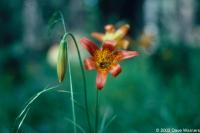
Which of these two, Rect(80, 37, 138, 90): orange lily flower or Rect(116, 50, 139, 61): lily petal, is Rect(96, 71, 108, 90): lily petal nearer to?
Rect(80, 37, 138, 90): orange lily flower

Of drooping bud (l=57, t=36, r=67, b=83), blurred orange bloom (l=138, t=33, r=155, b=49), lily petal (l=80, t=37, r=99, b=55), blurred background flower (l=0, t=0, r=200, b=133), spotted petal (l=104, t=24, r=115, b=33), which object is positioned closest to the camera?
drooping bud (l=57, t=36, r=67, b=83)

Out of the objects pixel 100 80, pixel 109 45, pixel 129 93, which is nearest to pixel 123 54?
pixel 109 45

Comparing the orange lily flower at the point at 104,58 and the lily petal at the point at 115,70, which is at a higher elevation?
the orange lily flower at the point at 104,58

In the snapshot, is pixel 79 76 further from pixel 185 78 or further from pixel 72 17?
pixel 72 17

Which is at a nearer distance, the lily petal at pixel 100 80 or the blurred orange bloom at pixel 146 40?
the lily petal at pixel 100 80

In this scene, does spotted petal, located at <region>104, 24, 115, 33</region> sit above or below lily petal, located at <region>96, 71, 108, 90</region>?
above

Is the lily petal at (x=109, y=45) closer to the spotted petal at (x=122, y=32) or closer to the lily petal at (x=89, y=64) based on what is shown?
the lily petal at (x=89, y=64)

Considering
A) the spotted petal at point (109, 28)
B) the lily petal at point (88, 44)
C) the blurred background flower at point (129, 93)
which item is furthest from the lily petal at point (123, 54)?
the spotted petal at point (109, 28)

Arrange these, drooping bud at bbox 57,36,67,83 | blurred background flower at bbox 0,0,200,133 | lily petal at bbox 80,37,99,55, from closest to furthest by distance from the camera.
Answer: drooping bud at bbox 57,36,67,83
lily petal at bbox 80,37,99,55
blurred background flower at bbox 0,0,200,133

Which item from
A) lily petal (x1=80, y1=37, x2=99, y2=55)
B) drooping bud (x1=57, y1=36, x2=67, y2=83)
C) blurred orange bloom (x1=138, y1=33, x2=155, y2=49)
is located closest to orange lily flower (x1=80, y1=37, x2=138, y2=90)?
lily petal (x1=80, y1=37, x2=99, y2=55)
